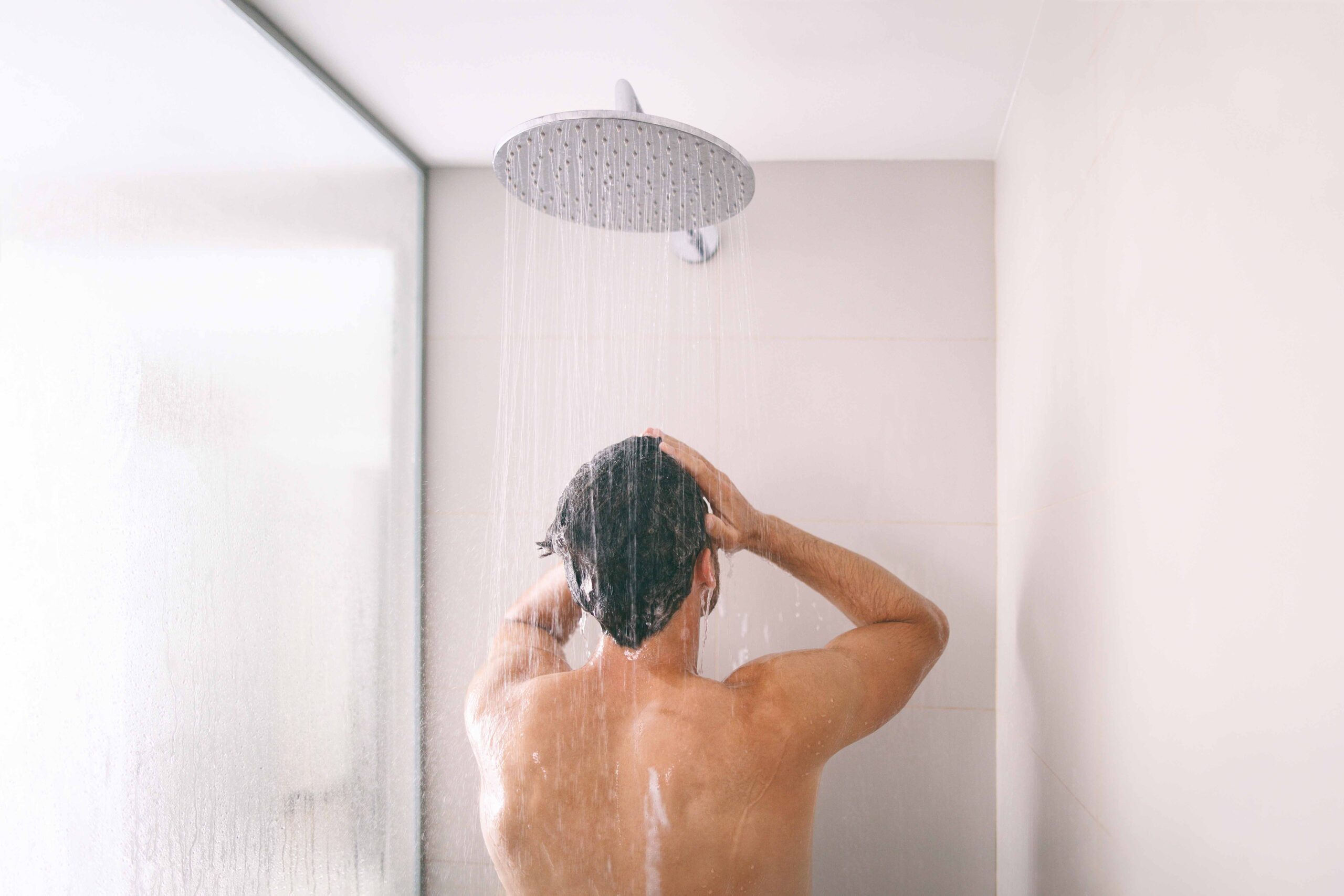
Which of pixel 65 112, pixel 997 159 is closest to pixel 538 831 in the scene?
pixel 65 112

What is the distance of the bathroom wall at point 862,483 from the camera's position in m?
1.38

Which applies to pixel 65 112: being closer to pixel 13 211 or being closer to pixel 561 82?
pixel 13 211

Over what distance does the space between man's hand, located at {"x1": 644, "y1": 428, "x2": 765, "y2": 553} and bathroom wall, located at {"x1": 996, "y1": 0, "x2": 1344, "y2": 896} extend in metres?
0.35

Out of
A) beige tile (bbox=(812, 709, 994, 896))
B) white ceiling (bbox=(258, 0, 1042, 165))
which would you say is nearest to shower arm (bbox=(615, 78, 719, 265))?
white ceiling (bbox=(258, 0, 1042, 165))

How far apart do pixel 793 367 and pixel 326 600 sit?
749 millimetres

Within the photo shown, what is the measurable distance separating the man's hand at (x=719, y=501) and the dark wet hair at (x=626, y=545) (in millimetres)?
58

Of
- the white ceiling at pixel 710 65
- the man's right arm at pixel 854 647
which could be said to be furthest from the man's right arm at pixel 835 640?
the white ceiling at pixel 710 65

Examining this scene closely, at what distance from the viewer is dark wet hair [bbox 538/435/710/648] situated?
36.3 inches

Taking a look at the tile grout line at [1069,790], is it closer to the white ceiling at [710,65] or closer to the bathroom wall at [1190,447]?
the bathroom wall at [1190,447]

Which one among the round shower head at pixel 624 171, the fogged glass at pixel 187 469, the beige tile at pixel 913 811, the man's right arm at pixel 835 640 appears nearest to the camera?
the fogged glass at pixel 187 469

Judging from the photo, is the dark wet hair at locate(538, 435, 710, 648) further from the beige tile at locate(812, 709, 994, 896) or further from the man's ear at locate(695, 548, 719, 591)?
the beige tile at locate(812, 709, 994, 896)

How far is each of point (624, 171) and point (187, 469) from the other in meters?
0.51

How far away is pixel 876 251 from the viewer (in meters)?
1.44

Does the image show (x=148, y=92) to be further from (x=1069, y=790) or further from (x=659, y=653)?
(x=1069, y=790)
